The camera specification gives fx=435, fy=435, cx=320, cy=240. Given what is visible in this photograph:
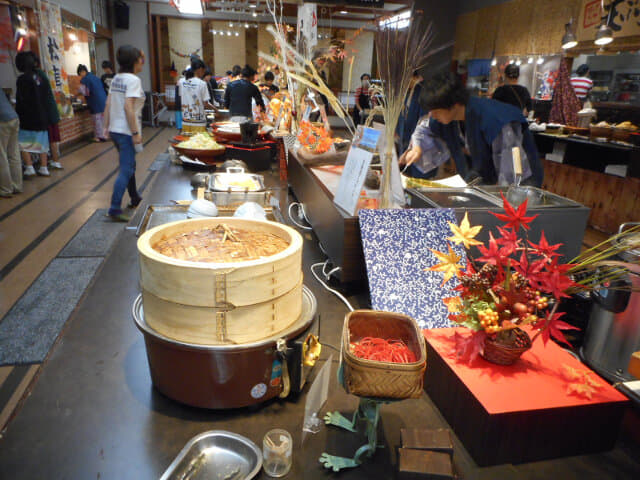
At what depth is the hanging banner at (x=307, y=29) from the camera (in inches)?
148

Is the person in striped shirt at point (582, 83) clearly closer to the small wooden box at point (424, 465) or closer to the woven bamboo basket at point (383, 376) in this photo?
the woven bamboo basket at point (383, 376)

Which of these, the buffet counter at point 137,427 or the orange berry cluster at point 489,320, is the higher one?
the orange berry cluster at point 489,320

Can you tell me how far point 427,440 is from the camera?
3.13 feet

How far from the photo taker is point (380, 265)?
1.58m

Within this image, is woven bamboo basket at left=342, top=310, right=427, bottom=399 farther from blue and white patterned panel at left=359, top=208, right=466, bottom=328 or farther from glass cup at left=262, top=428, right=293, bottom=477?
blue and white patterned panel at left=359, top=208, right=466, bottom=328

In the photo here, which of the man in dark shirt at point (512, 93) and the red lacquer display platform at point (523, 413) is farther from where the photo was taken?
the man in dark shirt at point (512, 93)

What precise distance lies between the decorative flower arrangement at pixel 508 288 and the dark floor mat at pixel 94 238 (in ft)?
10.2

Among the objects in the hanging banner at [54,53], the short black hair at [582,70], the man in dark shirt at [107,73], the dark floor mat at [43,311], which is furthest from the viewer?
the man in dark shirt at [107,73]

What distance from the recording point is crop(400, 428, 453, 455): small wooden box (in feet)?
3.08

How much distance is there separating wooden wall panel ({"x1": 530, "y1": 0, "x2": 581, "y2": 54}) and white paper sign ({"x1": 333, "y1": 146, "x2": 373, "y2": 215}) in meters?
6.49

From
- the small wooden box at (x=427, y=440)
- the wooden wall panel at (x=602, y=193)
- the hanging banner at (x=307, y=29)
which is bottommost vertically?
the wooden wall panel at (x=602, y=193)

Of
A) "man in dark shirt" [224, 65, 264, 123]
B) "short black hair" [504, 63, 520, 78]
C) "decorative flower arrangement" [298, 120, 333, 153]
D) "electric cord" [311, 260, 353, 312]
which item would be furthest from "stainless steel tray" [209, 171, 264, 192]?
"short black hair" [504, 63, 520, 78]

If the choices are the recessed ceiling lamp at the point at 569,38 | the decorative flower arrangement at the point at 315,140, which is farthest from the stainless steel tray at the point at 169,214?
the recessed ceiling lamp at the point at 569,38

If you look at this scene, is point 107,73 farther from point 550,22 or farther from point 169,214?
point 169,214
